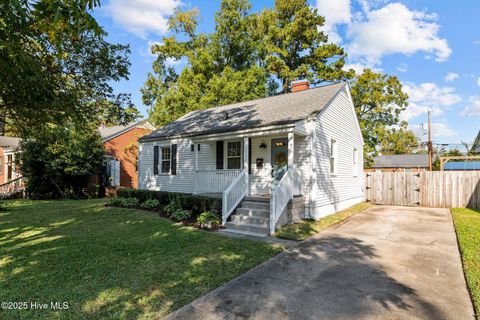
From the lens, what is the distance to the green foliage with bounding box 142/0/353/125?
23641mm

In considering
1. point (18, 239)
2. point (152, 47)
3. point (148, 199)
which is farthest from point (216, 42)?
point (18, 239)

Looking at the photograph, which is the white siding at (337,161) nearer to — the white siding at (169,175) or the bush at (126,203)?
the white siding at (169,175)

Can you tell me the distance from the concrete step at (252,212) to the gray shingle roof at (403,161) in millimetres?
36373

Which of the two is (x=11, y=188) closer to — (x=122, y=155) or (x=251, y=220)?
(x=122, y=155)

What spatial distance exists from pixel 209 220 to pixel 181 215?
1.42 m

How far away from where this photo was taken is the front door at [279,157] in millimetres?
10539

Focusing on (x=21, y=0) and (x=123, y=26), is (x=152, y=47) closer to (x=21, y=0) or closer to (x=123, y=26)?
(x=123, y=26)

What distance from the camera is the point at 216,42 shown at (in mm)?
26484

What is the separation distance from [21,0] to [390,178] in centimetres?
1638

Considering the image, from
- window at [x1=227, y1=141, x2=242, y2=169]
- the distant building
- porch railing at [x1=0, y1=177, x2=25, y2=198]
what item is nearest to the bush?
window at [x1=227, y1=141, x2=242, y2=169]

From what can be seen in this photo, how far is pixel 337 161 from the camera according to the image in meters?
12.0

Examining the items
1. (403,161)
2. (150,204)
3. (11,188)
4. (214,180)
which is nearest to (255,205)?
(214,180)

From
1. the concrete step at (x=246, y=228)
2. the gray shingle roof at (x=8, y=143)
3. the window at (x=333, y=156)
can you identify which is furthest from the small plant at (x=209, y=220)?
the gray shingle roof at (x=8, y=143)

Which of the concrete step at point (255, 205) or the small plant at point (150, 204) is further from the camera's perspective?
the small plant at point (150, 204)
